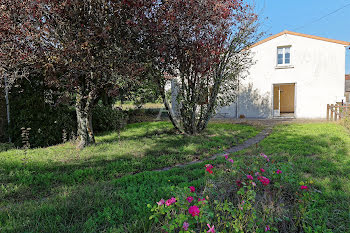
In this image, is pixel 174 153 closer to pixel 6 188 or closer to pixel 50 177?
pixel 50 177

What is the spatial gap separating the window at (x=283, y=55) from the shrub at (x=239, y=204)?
13633mm

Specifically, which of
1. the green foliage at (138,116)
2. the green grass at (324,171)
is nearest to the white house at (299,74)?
the green foliage at (138,116)

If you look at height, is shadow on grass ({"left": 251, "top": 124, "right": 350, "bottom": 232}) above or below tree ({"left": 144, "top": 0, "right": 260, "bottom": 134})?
below

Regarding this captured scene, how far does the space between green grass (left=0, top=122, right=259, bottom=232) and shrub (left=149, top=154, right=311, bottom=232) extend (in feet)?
1.68

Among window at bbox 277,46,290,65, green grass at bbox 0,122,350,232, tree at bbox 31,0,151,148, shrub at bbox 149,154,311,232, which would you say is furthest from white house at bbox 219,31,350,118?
shrub at bbox 149,154,311,232

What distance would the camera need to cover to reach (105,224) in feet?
7.80

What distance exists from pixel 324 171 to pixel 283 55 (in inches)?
506

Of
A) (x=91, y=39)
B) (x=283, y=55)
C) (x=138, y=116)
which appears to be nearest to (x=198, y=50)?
(x=91, y=39)

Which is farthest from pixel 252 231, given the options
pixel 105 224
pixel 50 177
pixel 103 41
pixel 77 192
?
pixel 103 41

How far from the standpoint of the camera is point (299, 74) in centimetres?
1435

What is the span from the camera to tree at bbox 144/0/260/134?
608cm

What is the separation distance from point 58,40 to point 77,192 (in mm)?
4062

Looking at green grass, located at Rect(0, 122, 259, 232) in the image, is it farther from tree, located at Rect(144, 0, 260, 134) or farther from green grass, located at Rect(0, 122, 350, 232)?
tree, located at Rect(144, 0, 260, 134)

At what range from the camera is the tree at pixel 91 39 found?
16.9 feet
